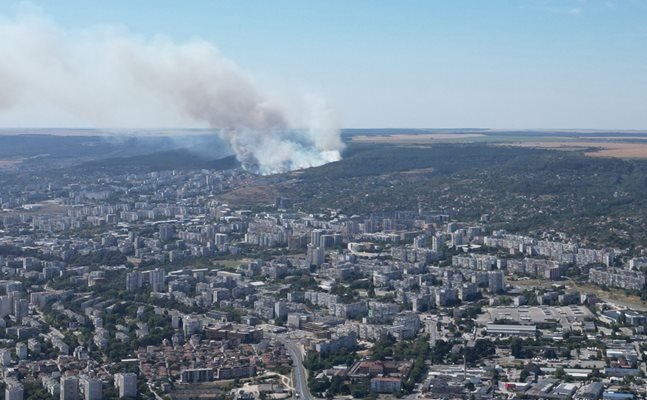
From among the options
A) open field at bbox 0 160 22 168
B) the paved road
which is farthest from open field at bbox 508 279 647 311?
open field at bbox 0 160 22 168

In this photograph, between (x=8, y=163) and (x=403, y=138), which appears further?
(x=403, y=138)

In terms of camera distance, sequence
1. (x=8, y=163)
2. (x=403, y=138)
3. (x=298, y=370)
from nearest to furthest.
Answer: (x=298, y=370)
(x=8, y=163)
(x=403, y=138)

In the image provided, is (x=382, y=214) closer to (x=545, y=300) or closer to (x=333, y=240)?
(x=333, y=240)

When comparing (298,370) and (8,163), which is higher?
(298,370)

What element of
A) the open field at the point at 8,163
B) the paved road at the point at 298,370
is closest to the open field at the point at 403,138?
the open field at the point at 8,163

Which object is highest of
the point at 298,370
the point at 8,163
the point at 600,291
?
the point at 298,370

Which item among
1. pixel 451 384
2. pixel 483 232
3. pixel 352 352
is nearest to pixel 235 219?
pixel 483 232

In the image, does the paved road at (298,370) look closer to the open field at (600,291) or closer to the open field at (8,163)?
the open field at (600,291)

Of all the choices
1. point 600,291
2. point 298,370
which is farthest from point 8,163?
point 298,370

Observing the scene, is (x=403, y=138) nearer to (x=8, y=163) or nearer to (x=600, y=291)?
(x=8, y=163)
